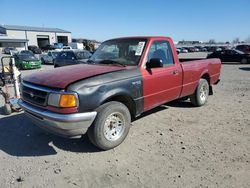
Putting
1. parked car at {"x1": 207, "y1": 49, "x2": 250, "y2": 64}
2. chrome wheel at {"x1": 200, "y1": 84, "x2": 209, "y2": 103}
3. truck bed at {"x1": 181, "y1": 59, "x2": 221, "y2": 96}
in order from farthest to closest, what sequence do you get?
parked car at {"x1": 207, "y1": 49, "x2": 250, "y2": 64} < chrome wheel at {"x1": 200, "y1": 84, "x2": 209, "y2": 103} < truck bed at {"x1": 181, "y1": 59, "x2": 221, "y2": 96}

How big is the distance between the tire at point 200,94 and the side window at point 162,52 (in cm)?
149

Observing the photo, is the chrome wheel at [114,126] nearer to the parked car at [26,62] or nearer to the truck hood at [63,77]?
the truck hood at [63,77]

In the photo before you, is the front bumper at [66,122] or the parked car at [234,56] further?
the parked car at [234,56]

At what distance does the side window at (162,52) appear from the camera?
4.91 metres

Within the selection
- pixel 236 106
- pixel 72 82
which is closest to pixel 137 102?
pixel 72 82

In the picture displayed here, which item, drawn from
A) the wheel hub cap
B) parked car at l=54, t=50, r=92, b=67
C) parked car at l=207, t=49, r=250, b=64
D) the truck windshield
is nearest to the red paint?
the truck windshield

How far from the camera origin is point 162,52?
5.21 meters

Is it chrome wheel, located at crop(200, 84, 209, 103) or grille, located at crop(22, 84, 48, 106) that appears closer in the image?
grille, located at crop(22, 84, 48, 106)

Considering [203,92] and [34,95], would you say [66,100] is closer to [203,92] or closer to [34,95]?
[34,95]

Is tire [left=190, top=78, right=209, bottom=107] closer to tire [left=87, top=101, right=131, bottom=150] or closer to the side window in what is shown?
the side window

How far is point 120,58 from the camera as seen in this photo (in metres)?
4.93

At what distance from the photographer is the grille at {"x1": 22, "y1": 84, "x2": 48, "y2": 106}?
3744 mm

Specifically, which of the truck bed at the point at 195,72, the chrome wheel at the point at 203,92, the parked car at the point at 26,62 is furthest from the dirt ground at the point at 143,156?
the parked car at the point at 26,62

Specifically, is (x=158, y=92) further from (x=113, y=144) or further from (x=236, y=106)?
(x=236, y=106)
